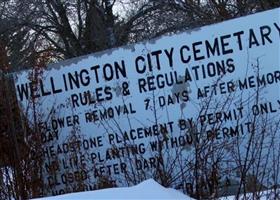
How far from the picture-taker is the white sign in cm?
667

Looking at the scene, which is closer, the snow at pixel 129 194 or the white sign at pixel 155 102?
the snow at pixel 129 194

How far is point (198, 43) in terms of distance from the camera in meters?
6.86

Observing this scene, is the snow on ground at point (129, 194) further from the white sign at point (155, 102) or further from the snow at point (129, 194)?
the white sign at point (155, 102)

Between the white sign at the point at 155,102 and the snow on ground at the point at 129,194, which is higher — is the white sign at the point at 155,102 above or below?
above

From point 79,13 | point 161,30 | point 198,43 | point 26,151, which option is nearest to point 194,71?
point 198,43

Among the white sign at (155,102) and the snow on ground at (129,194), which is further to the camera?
the white sign at (155,102)

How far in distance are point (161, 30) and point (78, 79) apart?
1571cm

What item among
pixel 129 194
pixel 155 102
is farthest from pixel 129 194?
pixel 155 102

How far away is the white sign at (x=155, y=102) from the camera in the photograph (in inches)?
263

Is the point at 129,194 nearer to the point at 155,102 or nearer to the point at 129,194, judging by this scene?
the point at 129,194

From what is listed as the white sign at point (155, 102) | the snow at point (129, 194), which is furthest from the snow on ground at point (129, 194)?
the white sign at point (155, 102)

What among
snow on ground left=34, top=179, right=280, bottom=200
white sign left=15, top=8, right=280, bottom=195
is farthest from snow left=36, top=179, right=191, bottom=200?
white sign left=15, top=8, right=280, bottom=195

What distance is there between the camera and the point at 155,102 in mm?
7016

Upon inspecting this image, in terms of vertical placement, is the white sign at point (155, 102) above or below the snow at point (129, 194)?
above
